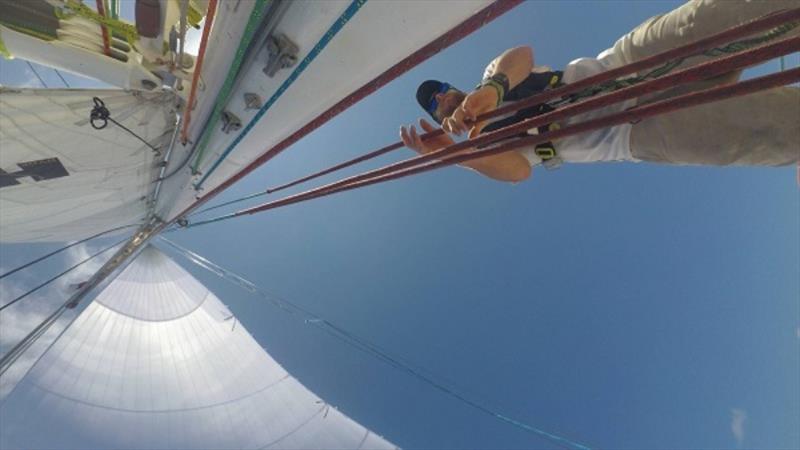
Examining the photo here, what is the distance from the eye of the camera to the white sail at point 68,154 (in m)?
3.31

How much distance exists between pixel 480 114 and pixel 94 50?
3.09 meters

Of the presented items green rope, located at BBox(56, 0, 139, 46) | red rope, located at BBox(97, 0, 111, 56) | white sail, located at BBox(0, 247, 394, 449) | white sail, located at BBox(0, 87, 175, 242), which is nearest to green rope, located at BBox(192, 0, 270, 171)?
white sail, located at BBox(0, 87, 175, 242)

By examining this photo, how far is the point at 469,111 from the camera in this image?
1.57m

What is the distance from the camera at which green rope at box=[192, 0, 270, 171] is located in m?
1.98

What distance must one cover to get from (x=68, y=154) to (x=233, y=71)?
2.56 m

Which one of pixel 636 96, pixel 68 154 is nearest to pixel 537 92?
pixel 636 96

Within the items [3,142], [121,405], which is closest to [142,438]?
[121,405]

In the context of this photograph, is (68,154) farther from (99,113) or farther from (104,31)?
(104,31)

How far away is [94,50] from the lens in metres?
3.04

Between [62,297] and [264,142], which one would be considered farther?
[62,297]

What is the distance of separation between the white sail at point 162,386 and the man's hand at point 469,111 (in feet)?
28.1

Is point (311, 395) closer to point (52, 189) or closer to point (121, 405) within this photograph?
point (121, 405)

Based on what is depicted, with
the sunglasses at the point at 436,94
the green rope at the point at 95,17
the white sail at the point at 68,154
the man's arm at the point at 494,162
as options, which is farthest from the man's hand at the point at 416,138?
the white sail at the point at 68,154

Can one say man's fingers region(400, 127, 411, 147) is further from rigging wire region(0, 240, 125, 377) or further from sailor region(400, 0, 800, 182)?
rigging wire region(0, 240, 125, 377)
